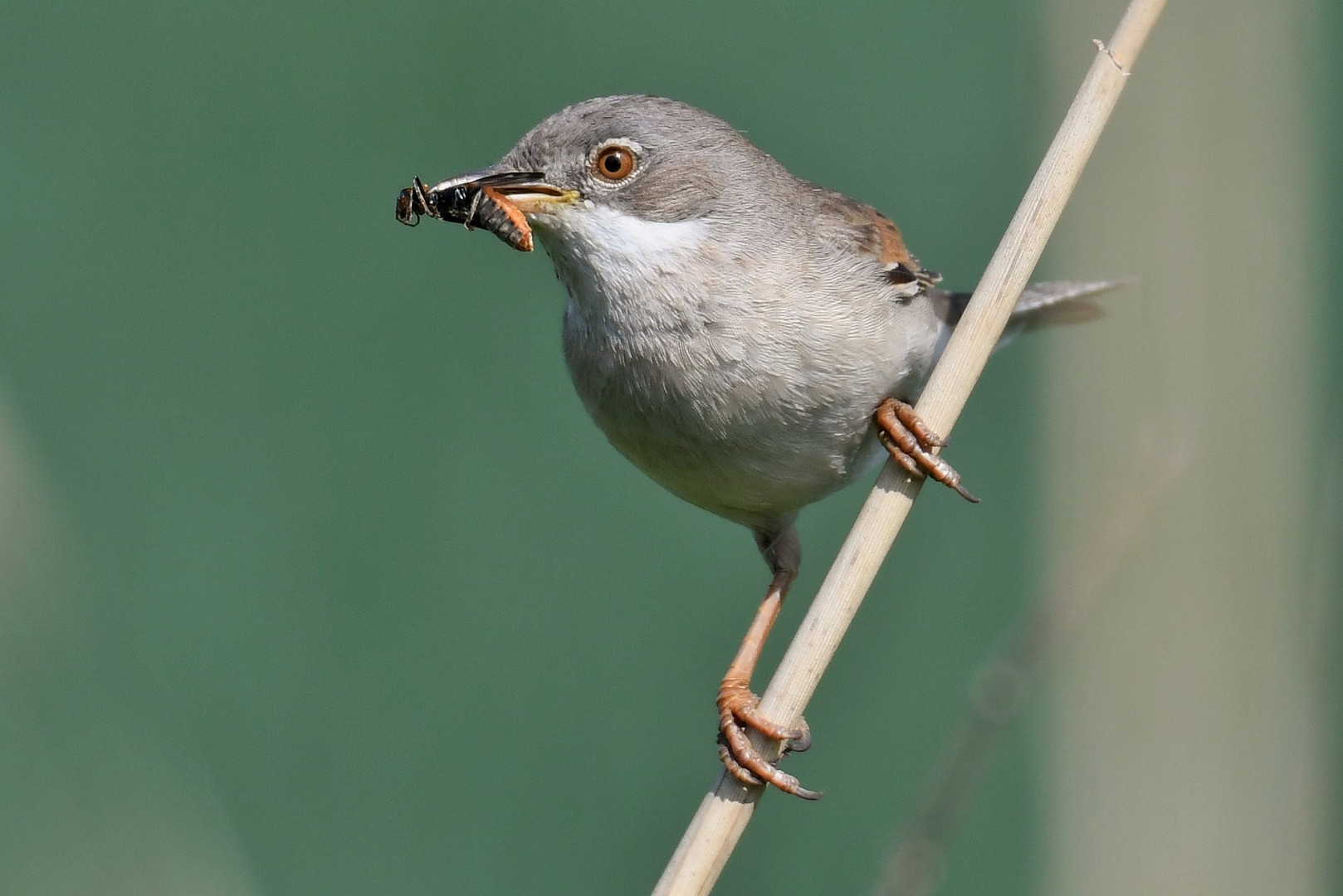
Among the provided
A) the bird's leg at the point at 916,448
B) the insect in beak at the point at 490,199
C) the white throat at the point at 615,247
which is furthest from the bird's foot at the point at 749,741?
the insect in beak at the point at 490,199

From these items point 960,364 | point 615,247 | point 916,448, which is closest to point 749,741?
point 916,448

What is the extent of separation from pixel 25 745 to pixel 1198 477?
8.81ft

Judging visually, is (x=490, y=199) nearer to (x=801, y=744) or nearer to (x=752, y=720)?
(x=752, y=720)

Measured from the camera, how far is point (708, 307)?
8.63ft

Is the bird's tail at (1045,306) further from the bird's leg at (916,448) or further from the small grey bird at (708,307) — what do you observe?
the bird's leg at (916,448)

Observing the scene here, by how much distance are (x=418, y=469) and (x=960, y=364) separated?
7.01ft

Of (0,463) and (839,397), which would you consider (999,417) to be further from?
(0,463)

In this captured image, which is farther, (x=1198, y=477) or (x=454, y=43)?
(x=454, y=43)

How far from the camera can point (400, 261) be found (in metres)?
4.17

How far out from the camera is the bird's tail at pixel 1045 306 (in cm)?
337

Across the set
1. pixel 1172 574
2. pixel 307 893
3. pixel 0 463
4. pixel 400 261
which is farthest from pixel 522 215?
pixel 307 893

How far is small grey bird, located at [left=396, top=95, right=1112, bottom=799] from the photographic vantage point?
264cm

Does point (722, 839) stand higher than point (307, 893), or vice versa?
point (722, 839)

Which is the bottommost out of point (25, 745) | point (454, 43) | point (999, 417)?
point (25, 745)
